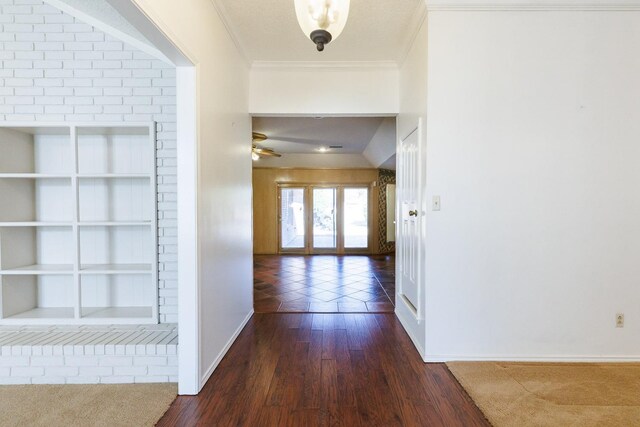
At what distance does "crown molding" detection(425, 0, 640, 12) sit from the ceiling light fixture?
131cm

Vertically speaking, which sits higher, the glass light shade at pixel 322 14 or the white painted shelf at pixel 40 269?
the glass light shade at pixel 322 14

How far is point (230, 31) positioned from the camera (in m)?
2.39

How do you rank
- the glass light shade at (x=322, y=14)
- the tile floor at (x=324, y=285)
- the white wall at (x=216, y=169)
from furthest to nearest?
the tile floor at (x=324, y=285) → the white wall at (x=216, y=169) → the glass light shade at (x=322, y=14)

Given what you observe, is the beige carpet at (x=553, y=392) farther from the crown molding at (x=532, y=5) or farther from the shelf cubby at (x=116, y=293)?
the crown molding at (x=532, y=5)

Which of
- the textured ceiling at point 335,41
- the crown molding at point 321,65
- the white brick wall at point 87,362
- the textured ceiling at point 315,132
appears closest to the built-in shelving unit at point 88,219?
the white brick wall at point 87,362

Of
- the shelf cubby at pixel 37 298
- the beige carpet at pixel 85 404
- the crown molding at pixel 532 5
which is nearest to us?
the beige carpet at pixel 85 404

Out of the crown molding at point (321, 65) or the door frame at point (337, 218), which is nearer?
the crown molding at point (321, 65)

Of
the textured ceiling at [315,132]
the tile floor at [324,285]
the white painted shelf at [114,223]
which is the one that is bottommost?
the tile floor at [324,285]

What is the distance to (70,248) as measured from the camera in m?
2.40

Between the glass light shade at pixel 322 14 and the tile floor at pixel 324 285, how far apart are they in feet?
9.01

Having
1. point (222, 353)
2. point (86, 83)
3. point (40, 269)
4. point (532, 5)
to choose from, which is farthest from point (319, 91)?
point (40, 269)

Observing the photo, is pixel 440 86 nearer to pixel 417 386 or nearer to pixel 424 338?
pixel 424 338

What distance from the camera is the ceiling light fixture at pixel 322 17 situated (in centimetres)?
117

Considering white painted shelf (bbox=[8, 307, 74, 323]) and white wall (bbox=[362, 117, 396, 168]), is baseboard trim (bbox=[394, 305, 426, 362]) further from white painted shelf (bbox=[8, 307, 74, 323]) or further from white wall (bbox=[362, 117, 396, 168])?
white painted shelf (bbox=[8, 307, 74, 323])
